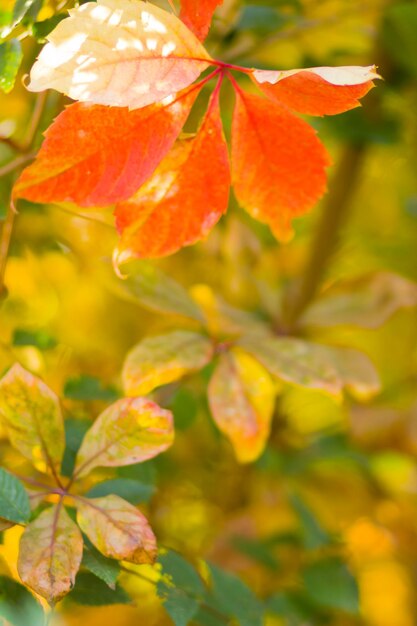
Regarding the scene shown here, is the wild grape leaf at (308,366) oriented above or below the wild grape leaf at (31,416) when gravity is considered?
below

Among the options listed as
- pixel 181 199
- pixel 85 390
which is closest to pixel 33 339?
pixel 85 390

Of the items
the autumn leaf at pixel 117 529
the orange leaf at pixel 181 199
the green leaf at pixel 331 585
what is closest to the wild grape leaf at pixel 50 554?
the autumn leaf at pixel 117 529

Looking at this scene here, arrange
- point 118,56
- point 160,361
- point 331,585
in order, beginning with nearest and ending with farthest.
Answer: point 118,56 → point 160,361 → point 331,585

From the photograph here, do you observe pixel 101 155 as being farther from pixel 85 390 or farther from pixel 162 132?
pixel 85 390

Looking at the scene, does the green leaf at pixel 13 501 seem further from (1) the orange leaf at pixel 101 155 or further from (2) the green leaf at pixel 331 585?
(2) the green leaf at pixel 331 585

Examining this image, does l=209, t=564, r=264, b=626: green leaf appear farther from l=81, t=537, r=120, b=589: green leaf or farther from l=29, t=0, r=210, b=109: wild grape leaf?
l=29, t=0, r=210, b=109: wild grape leaf
